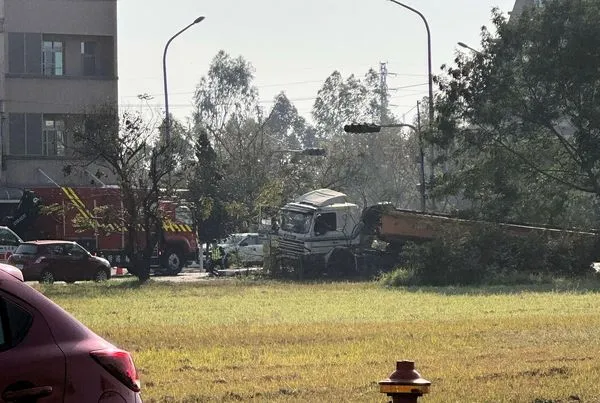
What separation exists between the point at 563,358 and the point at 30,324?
Result: 11.1 metres

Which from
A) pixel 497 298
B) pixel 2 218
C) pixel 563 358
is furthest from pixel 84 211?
pixel 563 358

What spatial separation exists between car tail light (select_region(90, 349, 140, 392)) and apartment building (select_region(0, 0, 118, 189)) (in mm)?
55588

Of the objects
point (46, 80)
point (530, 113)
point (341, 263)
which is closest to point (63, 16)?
point (46, 80)

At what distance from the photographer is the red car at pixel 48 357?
6.65m

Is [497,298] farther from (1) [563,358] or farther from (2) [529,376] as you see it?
(2) [529,376]

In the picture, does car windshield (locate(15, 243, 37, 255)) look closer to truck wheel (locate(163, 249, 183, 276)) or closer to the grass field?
the grass field

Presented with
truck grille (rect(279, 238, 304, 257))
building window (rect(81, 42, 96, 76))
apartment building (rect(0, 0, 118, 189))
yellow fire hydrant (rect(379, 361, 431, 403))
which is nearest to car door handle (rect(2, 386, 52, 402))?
yellow fire hydrant (rect(379, 361, 431, 403))

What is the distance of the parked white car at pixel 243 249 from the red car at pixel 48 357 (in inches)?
1819

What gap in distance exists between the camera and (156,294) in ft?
123

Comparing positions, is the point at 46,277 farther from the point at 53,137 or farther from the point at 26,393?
the point at 26,393

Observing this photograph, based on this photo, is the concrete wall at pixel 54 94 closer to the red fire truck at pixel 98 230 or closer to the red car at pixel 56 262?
the red fire truck at pixel 98 230

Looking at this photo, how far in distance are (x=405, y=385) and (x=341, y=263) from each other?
1707 inches

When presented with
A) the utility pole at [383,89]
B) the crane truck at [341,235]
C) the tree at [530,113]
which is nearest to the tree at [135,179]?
the crane truck at [341,235]

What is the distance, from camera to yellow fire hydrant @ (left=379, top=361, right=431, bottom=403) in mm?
8227
